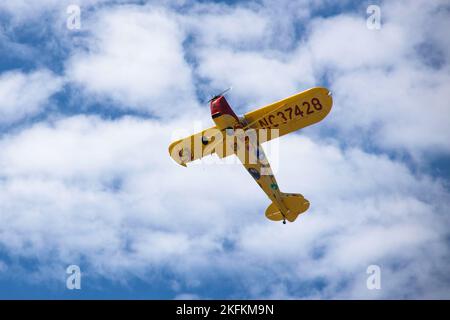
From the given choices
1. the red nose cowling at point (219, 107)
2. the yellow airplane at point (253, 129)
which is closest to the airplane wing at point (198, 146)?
the yellow airplane at point (253, 129)

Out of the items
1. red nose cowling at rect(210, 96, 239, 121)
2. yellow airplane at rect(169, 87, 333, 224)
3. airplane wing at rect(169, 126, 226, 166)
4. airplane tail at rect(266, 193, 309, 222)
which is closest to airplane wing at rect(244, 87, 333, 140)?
yellow airplane at rect(169, 87, 333, 224)

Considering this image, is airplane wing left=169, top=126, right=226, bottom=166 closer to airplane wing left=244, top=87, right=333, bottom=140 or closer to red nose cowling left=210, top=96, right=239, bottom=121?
red nose cowling left=210, top=96, right=239, bottom=121

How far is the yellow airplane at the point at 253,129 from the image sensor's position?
37531 millimetres

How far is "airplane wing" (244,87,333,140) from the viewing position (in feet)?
125

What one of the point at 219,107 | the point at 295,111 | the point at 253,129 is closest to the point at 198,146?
the point at 253,129

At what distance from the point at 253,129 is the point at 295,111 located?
264cm

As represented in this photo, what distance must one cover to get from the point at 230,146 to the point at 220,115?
2.42 meters

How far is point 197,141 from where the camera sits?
40219 millimetres

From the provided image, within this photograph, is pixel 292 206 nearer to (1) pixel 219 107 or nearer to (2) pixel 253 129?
(2) pixel 253 129

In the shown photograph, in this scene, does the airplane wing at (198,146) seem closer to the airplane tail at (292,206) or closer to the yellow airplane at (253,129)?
the yellow airplane at (253,129)

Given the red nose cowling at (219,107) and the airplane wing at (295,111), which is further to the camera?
the airplane wing at (295,111)

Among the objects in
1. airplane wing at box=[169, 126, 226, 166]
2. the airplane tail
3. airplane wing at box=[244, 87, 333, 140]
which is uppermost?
airplane wing at box=[244, 87, 333, 140]
